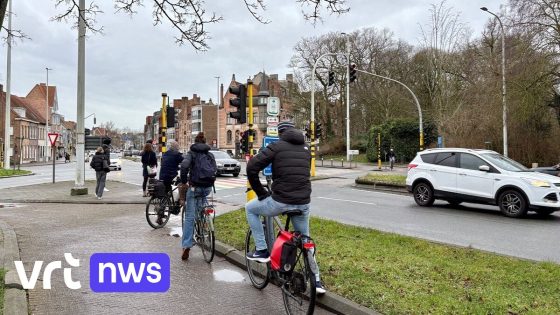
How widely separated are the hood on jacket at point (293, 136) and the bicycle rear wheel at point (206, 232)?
2.54 metres

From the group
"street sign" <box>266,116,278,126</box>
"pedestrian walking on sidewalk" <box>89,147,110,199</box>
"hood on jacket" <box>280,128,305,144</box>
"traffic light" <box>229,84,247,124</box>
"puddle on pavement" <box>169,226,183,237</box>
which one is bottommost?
"puddle on pavement" <box>169,226,183,237</box>

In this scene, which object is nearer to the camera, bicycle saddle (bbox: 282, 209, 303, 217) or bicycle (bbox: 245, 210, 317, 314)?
bicycle (bbox: 245, 210, 317, 314)

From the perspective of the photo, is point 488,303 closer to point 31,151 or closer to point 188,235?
point 188,235

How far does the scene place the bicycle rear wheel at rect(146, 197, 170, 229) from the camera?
991 cm

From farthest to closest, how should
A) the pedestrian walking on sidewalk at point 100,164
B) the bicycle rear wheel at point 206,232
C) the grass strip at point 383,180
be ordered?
the grass strip at point 383,180
the pedestrian walking on sidewalk at point 100,164
the bicycle rear wheel at point 206,232

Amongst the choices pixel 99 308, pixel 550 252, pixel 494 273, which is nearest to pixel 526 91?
pixel 550 252

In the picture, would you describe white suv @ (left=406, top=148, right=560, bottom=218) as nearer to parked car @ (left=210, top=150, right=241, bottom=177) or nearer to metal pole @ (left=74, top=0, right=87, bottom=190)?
metal pole @ (left=74, top=0, right=87, bottom=190)

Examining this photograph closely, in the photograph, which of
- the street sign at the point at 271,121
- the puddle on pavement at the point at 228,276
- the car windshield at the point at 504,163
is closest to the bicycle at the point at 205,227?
the puddle on pavement at the point at 228,276

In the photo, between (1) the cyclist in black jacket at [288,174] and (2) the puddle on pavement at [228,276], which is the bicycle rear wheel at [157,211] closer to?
(2) the puddle on pavement at [228,276]

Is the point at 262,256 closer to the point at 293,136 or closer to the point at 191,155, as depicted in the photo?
the point at 293,136

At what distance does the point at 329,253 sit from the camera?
23.2 ft

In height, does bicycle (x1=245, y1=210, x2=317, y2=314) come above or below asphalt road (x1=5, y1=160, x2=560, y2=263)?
above

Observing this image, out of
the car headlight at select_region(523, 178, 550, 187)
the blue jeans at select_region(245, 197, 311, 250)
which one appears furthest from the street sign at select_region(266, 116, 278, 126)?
the car headlight at select_region(523, 178, 550, 187)

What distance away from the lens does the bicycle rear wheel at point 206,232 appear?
23.2 ft
